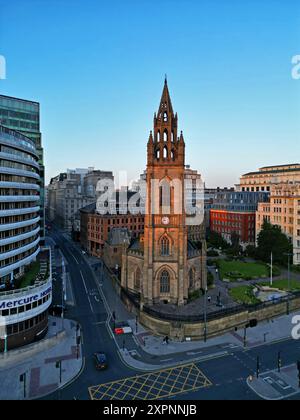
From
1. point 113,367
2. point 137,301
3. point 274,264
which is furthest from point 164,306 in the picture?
point 274,264

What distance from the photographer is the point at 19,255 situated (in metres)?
49.5

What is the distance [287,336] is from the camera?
1649 inches

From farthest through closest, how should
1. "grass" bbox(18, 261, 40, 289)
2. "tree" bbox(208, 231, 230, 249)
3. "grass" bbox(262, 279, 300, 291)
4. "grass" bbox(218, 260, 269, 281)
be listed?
"tree" bbox(208, 231, 230, 249) < "grass" bbox(218, 260, 269, 281) < "grass" bbox(262, 279, 300, 291) < "grass" bbox(18, 261, 40, 289)

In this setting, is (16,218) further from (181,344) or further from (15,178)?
(181,344)

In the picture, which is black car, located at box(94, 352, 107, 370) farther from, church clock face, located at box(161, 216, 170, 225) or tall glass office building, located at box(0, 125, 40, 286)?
church clock face, located at box(161, 216, 170, 225)

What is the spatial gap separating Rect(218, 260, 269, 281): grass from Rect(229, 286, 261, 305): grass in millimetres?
6570

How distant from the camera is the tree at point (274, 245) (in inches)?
2968

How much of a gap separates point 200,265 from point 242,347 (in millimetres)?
18092

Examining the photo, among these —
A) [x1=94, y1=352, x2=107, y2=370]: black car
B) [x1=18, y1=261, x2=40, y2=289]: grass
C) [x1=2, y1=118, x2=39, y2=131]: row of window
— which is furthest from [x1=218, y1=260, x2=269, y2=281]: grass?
[x1=2, y1=118, x2=39, y2=131]: row of window

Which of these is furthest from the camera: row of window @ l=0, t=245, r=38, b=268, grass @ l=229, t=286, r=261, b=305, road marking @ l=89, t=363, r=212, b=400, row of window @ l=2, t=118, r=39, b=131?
row of window @ l=2, t=118, r=39, b=131

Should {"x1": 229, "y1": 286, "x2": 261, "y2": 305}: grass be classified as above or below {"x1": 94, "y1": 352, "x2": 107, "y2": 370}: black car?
above

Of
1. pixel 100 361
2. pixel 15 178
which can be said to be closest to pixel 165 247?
pixel 100 361

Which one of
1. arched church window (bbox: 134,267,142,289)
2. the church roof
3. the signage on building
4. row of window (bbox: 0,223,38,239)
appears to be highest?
the church roof

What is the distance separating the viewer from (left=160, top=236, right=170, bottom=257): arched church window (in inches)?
1932
